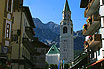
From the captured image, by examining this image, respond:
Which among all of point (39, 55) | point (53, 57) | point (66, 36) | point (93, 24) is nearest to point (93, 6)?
point (93, 24)

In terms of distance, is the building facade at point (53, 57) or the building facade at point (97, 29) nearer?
the building facade at point (97, 29)

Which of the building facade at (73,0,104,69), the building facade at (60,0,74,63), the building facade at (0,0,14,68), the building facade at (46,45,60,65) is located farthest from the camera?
the building facade at (46,45,60,65)

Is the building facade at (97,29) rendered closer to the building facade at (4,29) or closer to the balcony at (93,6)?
the balcony at (93,6)

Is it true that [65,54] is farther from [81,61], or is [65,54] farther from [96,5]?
[96,5]

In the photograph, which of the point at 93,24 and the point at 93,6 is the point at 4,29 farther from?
the point at 93,6

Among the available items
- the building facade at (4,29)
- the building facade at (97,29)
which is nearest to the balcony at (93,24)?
the building facade at (97,29)

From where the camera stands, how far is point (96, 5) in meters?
24.9

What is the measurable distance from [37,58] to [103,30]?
112ft

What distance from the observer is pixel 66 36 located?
147 m

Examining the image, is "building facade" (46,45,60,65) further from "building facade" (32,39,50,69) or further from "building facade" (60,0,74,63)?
"building facade" (32,39,50,69)

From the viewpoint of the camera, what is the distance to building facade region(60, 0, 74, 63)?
145375 millimetres

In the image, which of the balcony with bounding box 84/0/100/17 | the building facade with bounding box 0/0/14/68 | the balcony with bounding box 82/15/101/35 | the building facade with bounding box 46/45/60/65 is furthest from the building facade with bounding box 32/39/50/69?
the building facade with bounding box 46/45/60/65

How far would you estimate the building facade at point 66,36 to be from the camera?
145 m

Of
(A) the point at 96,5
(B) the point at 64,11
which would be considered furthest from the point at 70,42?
(A) the point at 96,5
